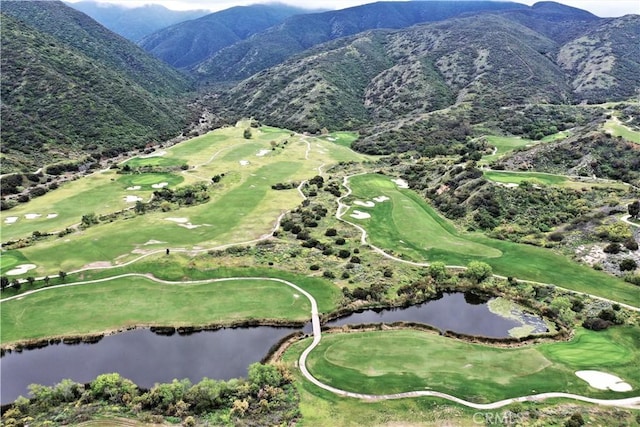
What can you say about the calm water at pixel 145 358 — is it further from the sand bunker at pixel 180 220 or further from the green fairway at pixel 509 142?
the green fairway at pixel 509 142

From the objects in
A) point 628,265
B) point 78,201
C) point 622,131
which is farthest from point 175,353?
point 622,131

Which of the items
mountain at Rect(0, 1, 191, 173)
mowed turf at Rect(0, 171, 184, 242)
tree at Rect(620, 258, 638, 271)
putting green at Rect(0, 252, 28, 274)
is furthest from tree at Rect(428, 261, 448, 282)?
mountain at Rect(0, 1, 191, 173)

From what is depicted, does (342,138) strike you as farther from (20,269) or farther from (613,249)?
(20,269)

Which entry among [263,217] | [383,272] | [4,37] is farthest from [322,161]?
[4,37]

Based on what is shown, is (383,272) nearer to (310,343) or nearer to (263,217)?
(310,343)

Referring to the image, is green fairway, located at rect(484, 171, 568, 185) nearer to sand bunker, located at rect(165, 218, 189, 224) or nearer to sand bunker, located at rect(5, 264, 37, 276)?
sand bunker, located at rect(165, 218, 189, 224)

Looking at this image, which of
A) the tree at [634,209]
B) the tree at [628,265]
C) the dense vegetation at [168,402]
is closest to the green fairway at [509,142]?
the tree at [634,209]

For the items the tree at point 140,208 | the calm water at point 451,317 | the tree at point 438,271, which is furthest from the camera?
the tree at point 140,208
